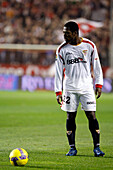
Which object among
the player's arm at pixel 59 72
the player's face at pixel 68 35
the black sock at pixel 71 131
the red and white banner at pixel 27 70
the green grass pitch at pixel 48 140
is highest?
the player's face at pixel 68 35

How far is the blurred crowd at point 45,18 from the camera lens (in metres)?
32.7

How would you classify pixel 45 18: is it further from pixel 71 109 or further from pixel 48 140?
pixel 71 109

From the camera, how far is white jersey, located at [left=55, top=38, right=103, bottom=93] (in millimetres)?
7145

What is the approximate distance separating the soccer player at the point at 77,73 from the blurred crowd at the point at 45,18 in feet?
78.7

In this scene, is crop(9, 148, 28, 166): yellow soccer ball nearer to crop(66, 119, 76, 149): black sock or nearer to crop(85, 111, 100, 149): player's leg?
crop(66, 119, 76, 149): black sock

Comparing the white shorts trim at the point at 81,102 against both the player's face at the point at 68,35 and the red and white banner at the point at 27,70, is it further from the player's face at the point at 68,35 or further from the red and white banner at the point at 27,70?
the red and white banner at the point at 27,70

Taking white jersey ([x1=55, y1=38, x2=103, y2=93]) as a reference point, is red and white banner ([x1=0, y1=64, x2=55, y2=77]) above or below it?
below

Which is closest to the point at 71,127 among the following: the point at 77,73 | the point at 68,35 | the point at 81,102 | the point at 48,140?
the point at 81,102

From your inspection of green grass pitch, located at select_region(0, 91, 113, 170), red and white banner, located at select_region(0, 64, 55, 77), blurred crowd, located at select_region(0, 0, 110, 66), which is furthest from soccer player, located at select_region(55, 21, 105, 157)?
blurred crowd, located at select_region(0, 0, 110, 66)

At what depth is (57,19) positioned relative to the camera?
33.7m

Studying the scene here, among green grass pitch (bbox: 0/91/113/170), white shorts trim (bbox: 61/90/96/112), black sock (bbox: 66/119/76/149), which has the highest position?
white shorts trim (bbox: 61/90/96/112)

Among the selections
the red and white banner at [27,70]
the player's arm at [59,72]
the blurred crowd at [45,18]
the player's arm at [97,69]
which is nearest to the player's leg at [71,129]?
the player's arm at [59,72]

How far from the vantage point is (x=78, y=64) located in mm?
7141

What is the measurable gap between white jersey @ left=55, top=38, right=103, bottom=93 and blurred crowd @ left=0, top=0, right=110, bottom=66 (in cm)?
2398
